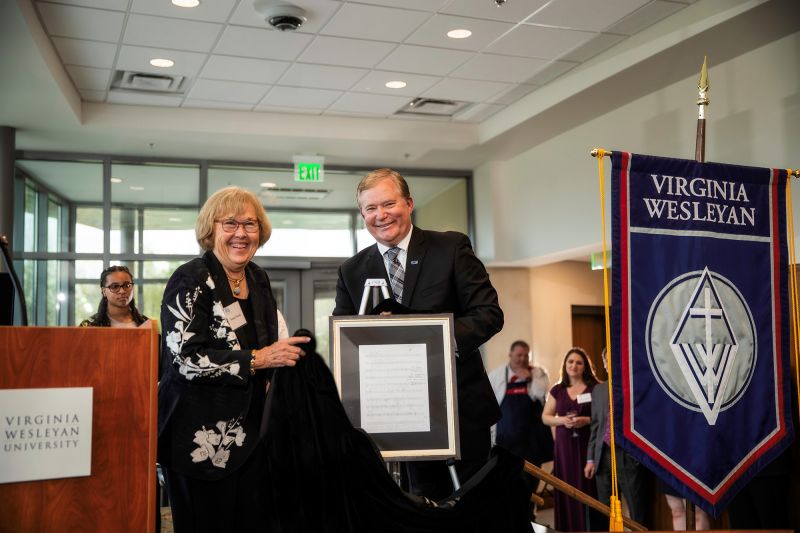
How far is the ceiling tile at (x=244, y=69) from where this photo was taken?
709 centimetres

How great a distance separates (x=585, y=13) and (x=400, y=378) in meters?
4.47

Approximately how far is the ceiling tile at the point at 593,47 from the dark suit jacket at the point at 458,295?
4293 mm

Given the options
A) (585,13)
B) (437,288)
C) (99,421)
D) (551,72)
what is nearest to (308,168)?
(551,72)

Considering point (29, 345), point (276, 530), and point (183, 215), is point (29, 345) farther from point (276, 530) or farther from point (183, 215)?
point (183, 215)

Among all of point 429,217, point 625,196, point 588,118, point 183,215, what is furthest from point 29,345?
point 429,217

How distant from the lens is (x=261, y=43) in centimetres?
670

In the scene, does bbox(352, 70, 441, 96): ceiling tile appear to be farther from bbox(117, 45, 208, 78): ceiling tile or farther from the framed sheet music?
the framed sheet music

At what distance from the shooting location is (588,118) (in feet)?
27.1

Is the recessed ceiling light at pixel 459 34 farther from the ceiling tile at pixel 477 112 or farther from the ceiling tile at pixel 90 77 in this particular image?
the ceiling tile at pixel 90 77

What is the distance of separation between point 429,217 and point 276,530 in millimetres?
8639

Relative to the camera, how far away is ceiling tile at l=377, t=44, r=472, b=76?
697 cm

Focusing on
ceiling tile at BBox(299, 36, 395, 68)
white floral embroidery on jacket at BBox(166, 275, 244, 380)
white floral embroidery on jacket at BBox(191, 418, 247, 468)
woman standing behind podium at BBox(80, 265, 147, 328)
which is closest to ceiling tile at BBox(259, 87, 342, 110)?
ceiling tile at BBox(299, 36, 395, 68)

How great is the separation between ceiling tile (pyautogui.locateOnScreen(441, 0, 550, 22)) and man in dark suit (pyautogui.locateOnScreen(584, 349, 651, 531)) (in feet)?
8.86

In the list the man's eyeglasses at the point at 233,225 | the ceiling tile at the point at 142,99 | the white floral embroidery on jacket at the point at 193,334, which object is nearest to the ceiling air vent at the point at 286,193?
the ceiling tile at the point at 142,99
